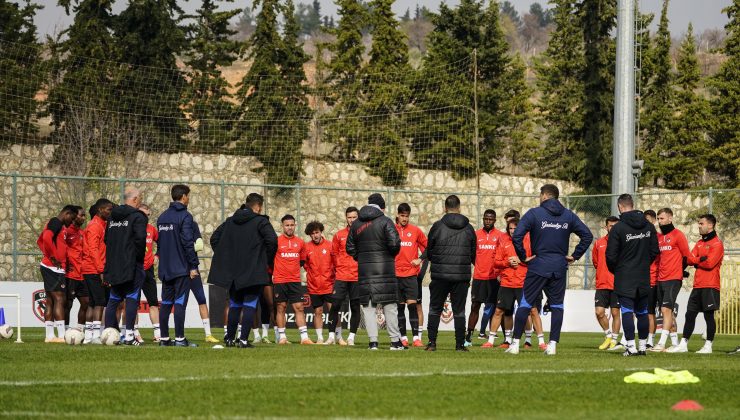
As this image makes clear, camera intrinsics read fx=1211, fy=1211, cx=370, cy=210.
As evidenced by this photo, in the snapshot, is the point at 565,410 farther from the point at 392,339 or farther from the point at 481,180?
the point at 481,180

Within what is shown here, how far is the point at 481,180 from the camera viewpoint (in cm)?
3703

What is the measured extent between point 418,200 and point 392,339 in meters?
16.9

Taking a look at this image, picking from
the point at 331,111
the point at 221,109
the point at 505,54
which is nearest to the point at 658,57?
the point at 505,54

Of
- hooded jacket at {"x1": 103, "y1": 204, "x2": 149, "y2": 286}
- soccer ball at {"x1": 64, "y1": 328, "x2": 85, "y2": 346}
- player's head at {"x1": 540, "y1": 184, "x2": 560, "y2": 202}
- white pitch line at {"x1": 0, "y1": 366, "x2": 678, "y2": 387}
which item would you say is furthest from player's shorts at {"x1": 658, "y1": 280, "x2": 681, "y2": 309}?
soccer ball at {"x1": 64, "y1": 328, "x2": 85, "y2": 346}

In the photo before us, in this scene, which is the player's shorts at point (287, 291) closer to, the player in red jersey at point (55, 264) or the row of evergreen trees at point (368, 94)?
the player in red jersey at point (55, 264)

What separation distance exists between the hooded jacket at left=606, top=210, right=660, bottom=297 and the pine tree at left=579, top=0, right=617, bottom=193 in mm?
22955

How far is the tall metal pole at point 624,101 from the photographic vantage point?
2698 cm

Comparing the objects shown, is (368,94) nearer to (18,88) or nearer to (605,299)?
(18,88)

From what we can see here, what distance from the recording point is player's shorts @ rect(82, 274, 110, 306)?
17.2 metres

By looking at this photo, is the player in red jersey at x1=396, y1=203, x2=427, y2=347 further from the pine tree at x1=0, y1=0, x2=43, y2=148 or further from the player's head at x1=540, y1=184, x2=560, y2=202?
the pine tree at x1=0, y1=0, x2=43, y2=148

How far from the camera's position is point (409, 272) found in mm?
18516

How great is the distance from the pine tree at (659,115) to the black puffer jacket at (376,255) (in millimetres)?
24476

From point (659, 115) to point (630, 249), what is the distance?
25.4m

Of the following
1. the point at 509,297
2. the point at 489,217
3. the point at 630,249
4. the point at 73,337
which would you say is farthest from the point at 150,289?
the point at 630,249
